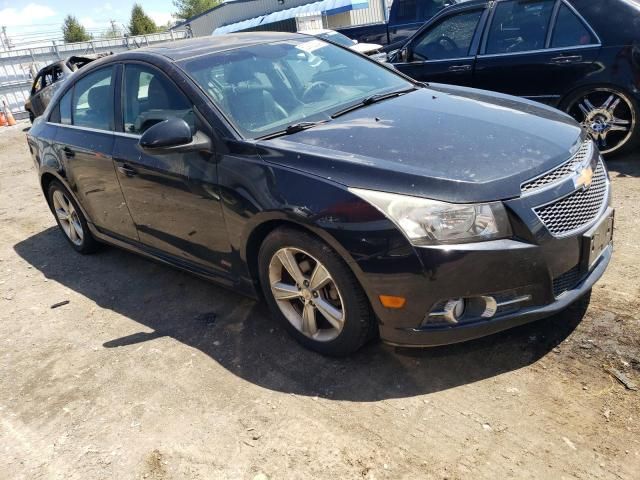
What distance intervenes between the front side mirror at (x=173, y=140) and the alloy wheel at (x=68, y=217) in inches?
88.5

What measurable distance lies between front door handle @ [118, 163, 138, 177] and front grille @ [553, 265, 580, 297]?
8.95ft

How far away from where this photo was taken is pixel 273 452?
248 centimetres

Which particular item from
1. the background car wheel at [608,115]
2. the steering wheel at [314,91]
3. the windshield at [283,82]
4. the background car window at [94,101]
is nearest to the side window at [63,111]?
the background car window at [94,101]

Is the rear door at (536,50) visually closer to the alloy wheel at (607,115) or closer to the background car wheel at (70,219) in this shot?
the alloy wheel at (607,115)

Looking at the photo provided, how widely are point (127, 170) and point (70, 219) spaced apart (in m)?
1.79

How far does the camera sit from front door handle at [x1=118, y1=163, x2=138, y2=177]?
3.71 meters

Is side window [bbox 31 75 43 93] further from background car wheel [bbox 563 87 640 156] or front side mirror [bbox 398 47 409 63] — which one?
background car wheel [bbox 563 87 640 156]

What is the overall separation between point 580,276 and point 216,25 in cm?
4449

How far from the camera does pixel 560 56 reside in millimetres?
5391

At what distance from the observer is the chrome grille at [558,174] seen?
2.51m

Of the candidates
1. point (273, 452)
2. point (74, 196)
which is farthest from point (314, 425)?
point (74, 196)

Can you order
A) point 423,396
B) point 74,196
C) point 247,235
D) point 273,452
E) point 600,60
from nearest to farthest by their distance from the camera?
point 273,452
point 423,396
point 247,235
point 74,196
point 600,60

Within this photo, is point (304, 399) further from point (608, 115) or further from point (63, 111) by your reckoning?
point (608, 115)

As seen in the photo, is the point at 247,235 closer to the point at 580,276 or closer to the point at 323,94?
the point at 323,94
